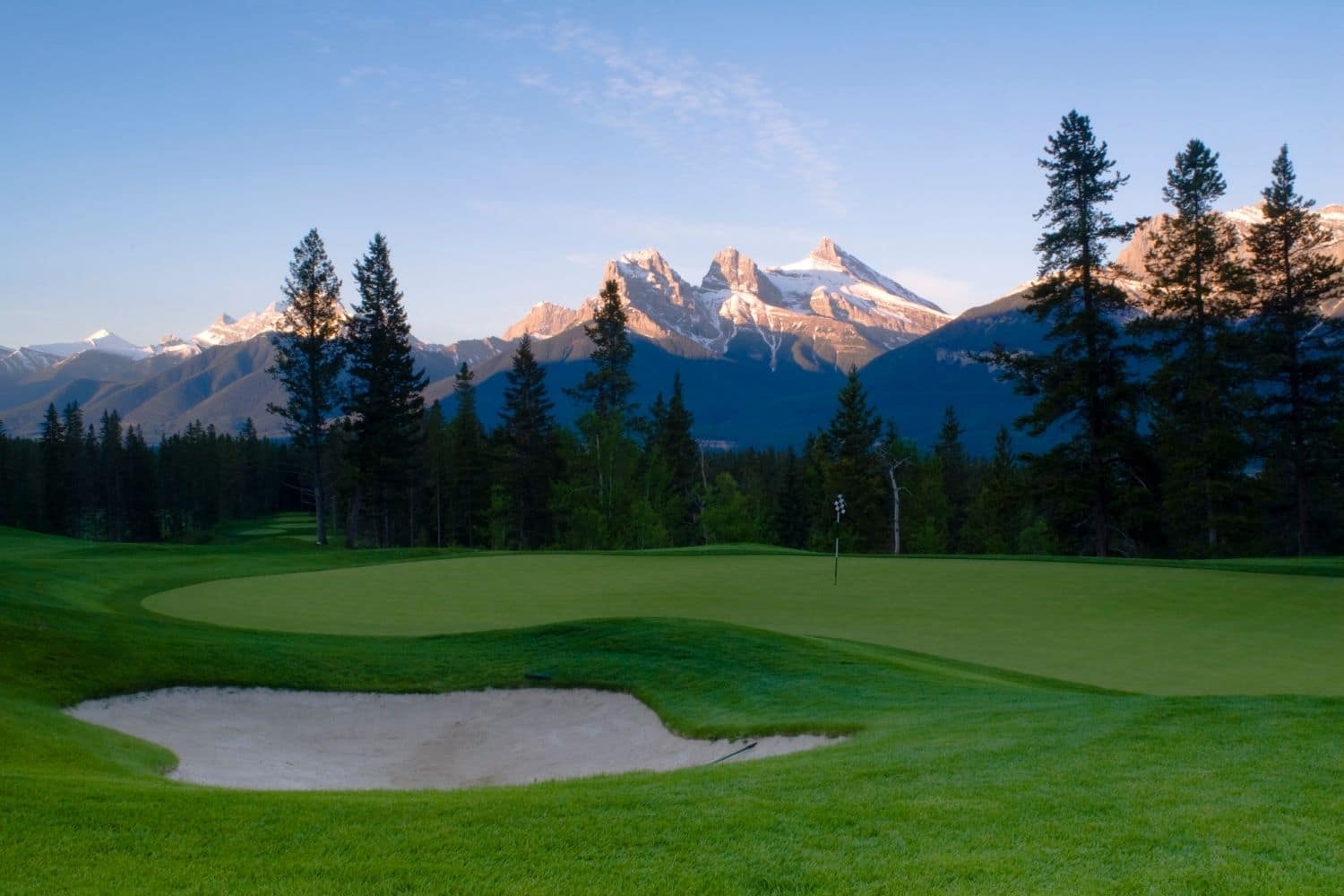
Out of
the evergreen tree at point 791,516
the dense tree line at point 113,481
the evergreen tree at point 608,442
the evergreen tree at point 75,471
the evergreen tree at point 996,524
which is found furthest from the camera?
the evergreen tree at point 75,471

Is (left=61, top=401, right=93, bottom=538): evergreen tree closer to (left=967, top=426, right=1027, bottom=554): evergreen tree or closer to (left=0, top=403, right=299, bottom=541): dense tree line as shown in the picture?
(left=0, top=403, right=299, bottom=541): dense tree line

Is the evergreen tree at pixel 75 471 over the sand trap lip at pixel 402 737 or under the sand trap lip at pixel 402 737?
over

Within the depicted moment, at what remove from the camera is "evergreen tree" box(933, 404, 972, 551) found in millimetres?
83438

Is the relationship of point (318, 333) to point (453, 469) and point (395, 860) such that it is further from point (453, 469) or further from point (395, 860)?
point (395, 860)

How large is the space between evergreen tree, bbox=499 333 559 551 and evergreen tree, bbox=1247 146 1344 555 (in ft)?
142

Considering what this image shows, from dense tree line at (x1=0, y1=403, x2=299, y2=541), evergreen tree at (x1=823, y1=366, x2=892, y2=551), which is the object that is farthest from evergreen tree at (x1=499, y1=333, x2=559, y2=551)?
dense tree line at (x1=0, y1=403, x2=299, y2=541)

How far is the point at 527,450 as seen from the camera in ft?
220

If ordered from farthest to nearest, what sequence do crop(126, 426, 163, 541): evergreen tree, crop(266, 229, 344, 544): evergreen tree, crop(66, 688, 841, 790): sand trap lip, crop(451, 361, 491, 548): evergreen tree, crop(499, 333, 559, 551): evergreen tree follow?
crop(126, 426, 163, 541): evergreen tree
crop(451, 361, 491, 548): evergreen tree
crop(499, 333, 559, 551): evergreen tree
crop(266, 229, 344, 544): evergreen tree
crop(66, 688, 841, 790): sand trap lip

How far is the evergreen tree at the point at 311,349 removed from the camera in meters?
45.4

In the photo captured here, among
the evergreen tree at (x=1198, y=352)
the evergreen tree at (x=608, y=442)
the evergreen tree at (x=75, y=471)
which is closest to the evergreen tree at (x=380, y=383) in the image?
the evergreen tree at (x=608, y=442)

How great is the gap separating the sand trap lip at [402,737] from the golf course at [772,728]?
0.33m

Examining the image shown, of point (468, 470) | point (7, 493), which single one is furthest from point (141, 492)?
point (468, 470)

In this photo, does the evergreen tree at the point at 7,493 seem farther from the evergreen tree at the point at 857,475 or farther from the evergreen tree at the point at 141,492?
the evergreen tree at the point at 857,475

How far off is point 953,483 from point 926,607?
69593 mm
